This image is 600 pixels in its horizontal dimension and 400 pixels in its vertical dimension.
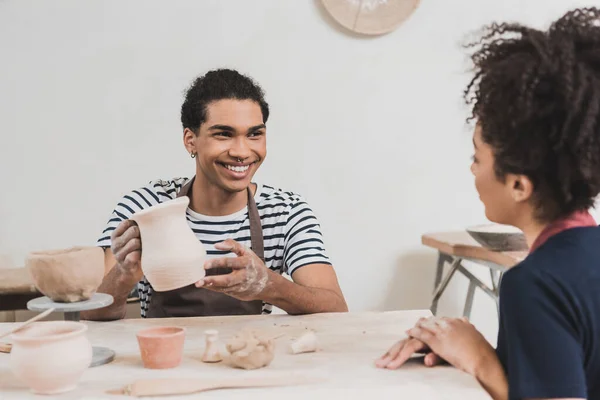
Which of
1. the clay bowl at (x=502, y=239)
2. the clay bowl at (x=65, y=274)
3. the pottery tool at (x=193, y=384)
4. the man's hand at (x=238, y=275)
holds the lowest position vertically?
the clay bowl at (x=502, y=239)

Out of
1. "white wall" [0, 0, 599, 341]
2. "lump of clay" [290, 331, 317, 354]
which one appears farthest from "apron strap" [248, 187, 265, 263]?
"white wall" [0, 0, 599, 341]

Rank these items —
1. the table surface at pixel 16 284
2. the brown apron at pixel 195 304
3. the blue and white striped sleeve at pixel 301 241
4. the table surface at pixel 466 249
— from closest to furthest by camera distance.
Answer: the brown apron at pixel 195 304, the blue and white striped sleeve at pixel 301 241, the table surface at pixel 466 249, the table surface at pixel 16 284

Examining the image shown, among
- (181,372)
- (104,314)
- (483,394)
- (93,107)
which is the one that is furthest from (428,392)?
(93,107)

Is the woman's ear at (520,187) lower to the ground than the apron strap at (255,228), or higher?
higher

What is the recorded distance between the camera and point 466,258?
280cm

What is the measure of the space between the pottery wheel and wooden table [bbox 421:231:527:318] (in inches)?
61.2

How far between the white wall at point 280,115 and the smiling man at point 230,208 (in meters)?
1.14

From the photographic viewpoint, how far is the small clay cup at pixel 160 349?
3.92ft

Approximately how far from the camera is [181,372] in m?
→ 1.18

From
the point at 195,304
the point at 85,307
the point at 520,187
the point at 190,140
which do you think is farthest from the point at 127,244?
the point at 520,187

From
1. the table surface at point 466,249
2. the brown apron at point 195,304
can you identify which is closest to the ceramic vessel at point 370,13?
the table surface at point 466,249

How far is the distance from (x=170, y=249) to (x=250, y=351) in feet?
1.00

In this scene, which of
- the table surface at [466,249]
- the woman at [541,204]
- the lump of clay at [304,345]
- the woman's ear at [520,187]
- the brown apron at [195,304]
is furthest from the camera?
Result: the table surface at [466,249]

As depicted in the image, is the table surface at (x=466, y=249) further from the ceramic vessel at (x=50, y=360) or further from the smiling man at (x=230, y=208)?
the ceramic vessel at (x=50, y=360)
